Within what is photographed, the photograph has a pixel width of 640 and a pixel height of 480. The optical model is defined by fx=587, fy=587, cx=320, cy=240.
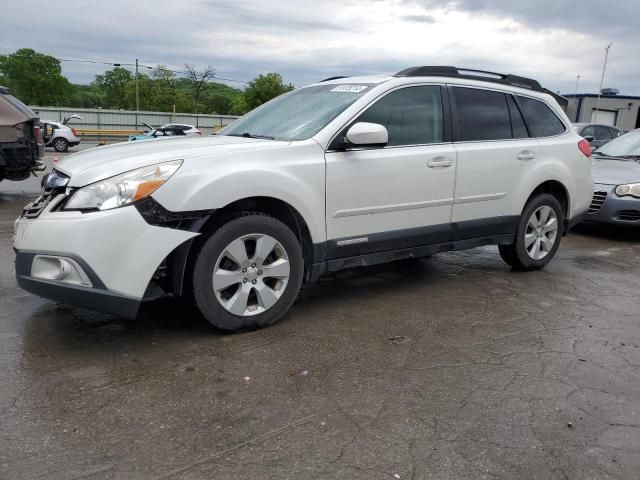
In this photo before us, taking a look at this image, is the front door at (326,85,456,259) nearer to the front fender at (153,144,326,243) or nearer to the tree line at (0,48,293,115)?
the front fender at (153,144,326,243)

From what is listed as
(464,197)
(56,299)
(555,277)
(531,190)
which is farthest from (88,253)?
(555,277)

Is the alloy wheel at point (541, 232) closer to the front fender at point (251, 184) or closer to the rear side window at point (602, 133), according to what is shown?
the front fender at point (251, 184)

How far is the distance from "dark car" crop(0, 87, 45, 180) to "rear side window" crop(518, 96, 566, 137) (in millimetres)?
7373

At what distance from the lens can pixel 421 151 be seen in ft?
15.1

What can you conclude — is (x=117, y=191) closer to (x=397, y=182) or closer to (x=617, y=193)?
(x=397, y=182)

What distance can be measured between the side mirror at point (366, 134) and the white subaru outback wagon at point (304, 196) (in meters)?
0.01

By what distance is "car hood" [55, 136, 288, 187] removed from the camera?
349 centimetres

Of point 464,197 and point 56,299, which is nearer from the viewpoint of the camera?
point 56,299

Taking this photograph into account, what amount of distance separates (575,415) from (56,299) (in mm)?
2915

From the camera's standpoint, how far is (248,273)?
3.81 meters

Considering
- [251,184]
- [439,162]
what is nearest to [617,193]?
[439,162]

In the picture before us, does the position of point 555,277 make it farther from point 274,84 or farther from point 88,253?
point 274,84

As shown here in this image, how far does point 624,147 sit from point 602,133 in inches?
244

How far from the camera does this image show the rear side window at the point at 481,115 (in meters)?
4.97
